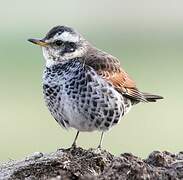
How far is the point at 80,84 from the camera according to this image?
9.93 meters

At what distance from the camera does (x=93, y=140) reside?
1625cm

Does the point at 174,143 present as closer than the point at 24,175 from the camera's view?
No

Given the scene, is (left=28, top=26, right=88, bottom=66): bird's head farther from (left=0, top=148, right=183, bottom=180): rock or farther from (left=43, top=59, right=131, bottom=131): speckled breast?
(left=0, top=148, right=183, bottom=180): rock

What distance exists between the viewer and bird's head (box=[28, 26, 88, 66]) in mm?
10406

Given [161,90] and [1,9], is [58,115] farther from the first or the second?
[1,9]

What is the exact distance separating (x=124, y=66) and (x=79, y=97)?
39.7ft

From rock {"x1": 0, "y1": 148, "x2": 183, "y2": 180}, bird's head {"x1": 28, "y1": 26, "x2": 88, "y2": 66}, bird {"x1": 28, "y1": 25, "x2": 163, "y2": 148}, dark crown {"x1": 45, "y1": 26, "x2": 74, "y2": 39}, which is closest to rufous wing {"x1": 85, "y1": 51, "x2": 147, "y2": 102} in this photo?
bird {"x1": 28, "y1": 25, "x2": 163, "y2": 148}

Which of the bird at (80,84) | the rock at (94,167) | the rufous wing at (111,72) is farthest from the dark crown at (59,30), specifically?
the rock at (94,167)

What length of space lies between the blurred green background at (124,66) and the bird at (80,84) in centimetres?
486

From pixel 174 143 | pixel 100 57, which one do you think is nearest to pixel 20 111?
pixel 174 143

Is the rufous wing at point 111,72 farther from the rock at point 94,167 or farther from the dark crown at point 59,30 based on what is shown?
the rock at point 94,167

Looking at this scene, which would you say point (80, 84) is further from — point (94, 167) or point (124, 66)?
point (124, 66)

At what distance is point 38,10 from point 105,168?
28.0 metres

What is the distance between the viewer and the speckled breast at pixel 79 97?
9.91 metres
